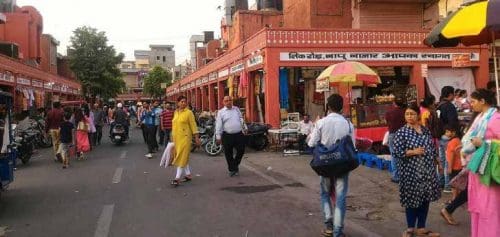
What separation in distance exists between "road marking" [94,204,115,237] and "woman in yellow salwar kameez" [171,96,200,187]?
6.91 feet

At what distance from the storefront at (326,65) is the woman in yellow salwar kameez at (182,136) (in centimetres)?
693

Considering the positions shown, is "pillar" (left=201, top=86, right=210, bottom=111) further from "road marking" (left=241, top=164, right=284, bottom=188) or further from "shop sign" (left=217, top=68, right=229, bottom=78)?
"road marking" (left=241, top=164, right=284, bottom=188)

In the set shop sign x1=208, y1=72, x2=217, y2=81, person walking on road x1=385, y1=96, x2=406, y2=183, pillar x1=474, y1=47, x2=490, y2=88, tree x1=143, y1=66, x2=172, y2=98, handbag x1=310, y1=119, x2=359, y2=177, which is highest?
tree x1=143, y1=66, x2=172, y2=98

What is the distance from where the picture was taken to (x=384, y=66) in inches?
760

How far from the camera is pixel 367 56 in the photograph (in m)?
18.8

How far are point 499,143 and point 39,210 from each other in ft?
21.6

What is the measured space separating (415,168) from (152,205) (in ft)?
13.7

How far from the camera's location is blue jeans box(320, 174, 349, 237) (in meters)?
5.89

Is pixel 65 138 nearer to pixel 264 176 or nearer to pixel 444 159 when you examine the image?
pixel 264 176

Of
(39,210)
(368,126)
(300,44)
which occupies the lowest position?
(39,210)

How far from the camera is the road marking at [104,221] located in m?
6.51

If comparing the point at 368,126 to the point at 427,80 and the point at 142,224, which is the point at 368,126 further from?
the point at 142,224

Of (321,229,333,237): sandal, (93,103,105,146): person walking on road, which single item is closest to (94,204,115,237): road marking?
(321,229,333,237): sandal

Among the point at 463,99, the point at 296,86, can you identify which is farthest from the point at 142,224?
the point at 296,86
